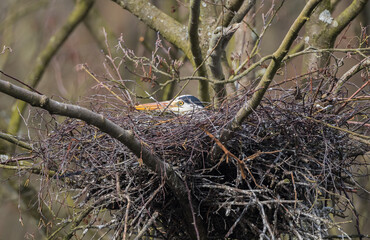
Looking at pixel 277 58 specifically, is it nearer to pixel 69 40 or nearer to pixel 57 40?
pixel 57 40

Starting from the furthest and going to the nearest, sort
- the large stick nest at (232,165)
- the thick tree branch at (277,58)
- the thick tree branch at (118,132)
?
the large stick nest at (232,165)
the thick tree branch at (277,58)
the thick tree branch at (118,132)

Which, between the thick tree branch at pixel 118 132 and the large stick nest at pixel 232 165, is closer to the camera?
the thick tree branch at pixel 118 132

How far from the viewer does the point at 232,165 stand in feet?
9.06

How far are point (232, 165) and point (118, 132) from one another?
854mm

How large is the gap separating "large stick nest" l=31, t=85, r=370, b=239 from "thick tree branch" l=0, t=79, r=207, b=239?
59 millimetres

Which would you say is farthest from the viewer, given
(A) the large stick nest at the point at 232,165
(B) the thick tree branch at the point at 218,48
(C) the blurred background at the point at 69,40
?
(C) the blurred background at the point at 69,40

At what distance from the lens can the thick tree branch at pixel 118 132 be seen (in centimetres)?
178

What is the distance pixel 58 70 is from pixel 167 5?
161cm

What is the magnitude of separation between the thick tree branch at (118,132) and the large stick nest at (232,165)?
0.19 ft

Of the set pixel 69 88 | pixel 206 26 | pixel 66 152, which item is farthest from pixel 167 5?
pixel 66 152

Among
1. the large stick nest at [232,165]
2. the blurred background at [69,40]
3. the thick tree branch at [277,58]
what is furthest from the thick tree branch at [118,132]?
the blurred background at [69,40]

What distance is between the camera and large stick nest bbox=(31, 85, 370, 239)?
2.55m

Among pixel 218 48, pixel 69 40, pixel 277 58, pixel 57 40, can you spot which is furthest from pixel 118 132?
pixel 69 40

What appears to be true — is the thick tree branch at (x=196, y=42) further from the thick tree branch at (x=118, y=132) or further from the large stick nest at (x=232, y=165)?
the thick tree branch at (x=118, y=132)
